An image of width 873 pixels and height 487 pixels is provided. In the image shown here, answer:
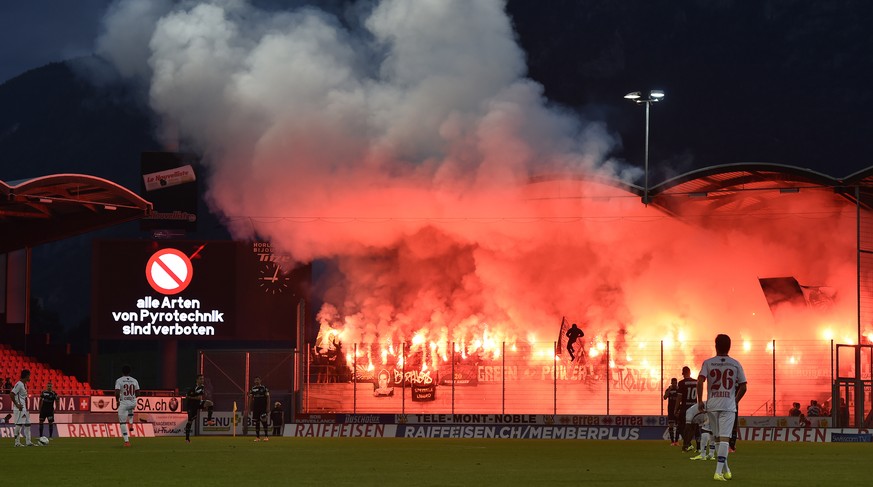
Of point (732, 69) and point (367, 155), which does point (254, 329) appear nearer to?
point (367, 155)

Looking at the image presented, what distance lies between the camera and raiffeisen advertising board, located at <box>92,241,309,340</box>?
1874 inches

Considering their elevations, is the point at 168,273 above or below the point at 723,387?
above

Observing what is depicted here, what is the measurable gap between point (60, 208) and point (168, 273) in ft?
16.0

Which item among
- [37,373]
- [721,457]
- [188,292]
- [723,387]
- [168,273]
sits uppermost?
[168,273]

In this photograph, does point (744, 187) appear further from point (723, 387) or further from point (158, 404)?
point (723, 387)

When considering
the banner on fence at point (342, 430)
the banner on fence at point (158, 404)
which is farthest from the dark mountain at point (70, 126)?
the banner on fence at point (342, 430)

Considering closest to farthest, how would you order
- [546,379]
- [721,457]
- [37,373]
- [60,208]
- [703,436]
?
[721,457]
[703,436]
[546,379]
[37,373]
[60,208]

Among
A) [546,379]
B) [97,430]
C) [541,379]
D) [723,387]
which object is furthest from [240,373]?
[723,387]

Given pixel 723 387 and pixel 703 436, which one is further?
pixel 703 436

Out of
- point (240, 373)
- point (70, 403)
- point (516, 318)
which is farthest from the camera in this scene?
point (516, 318)

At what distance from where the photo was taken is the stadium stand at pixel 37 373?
4653 cm

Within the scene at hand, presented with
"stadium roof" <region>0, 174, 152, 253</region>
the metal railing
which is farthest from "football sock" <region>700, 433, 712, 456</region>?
"stadium roof" <region>0, 174, 152, 253</region>

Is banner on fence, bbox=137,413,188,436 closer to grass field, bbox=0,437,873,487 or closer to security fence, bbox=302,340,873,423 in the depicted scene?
security fence, bbox=302,340,873,423

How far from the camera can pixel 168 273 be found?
4762cm
